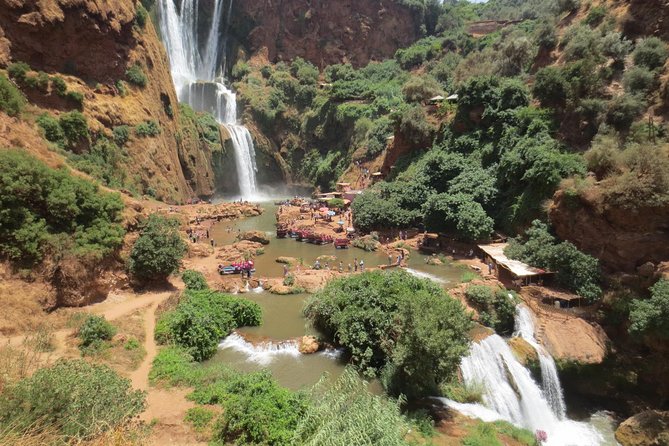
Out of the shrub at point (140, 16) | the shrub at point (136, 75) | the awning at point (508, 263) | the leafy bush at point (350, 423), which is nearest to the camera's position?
the leafy bush at point (350, 423)

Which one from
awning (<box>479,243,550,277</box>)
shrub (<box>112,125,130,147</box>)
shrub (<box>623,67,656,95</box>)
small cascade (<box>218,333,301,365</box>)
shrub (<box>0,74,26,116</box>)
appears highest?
shrub (<box>623,67,656,95</box>)

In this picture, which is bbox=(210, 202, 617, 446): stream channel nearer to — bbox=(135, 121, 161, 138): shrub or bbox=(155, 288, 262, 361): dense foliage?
bbox=(155, 288, 262, 361): dense foliage

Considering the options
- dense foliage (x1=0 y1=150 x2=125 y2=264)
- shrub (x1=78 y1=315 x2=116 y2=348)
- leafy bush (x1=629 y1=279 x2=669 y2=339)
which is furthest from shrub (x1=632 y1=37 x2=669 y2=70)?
shrub (x1=78 y1=315 x2=116 y2=348)

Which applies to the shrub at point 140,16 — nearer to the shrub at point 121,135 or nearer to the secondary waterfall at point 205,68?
the shrub at point 121,135

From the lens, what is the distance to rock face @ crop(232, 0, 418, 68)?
7675cm

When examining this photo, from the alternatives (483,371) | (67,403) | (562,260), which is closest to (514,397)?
(483,371)

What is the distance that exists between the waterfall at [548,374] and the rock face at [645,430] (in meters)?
2.14

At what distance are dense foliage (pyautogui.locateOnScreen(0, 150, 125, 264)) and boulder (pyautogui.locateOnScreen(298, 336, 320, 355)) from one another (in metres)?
10.4

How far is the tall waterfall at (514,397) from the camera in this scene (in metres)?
15.5

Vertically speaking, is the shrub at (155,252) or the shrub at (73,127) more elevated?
the shrub at (73,127)

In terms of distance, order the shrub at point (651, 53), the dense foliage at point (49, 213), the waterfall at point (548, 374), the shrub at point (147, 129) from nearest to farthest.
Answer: the dense foliage at point (49, 213) → the waterfall at point (548, 374) → the shrub at point (651, 53) → the shrub at point (147, 129)

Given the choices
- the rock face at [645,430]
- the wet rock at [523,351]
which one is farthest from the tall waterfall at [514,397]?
the rock face at [645,430]

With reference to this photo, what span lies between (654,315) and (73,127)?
39537 mm

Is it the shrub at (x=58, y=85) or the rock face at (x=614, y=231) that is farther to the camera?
the shrub at (x=58, y=85)
